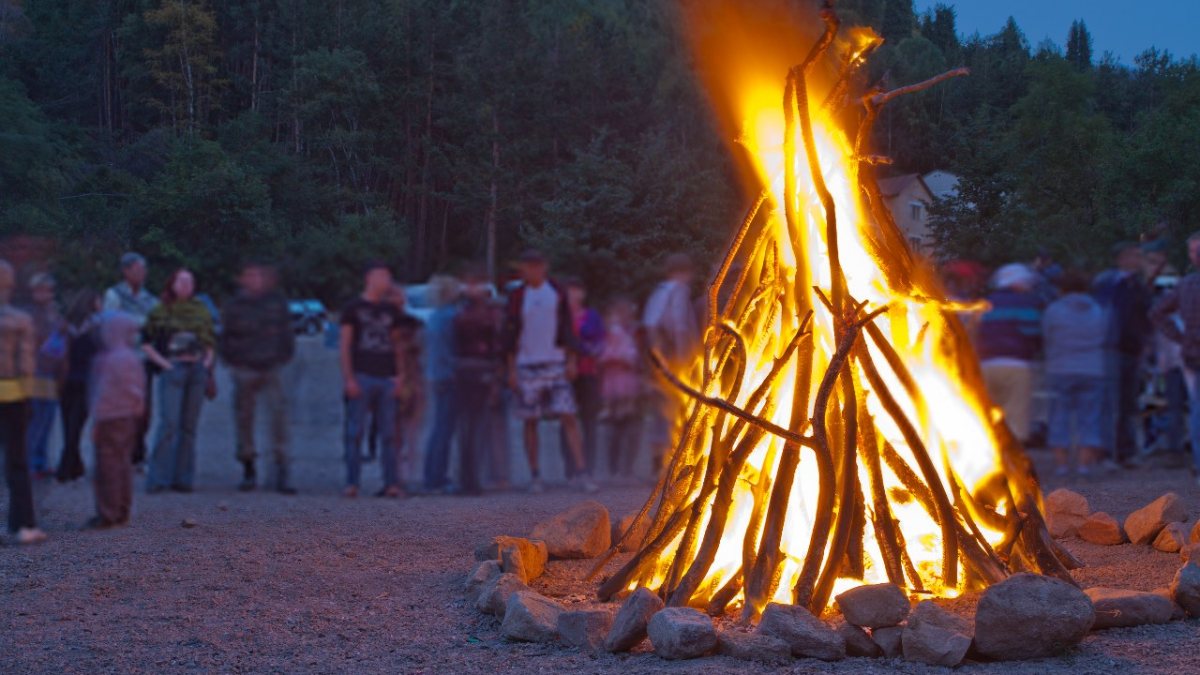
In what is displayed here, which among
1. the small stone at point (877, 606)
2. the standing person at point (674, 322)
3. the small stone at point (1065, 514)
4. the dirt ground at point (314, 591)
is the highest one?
the standing person at point (674, 322)

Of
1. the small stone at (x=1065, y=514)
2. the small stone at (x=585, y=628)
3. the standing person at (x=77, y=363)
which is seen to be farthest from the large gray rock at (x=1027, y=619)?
the standing person at (x=77, y=363)

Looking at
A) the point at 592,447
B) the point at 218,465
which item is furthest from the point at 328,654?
the point at 218,465

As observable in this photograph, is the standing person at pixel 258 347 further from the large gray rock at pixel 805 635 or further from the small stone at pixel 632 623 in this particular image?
the large gray rock at pixel 805 635

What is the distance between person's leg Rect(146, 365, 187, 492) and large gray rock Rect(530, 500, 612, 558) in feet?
11.6

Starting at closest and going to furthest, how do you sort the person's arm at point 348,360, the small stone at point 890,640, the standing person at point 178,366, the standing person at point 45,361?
the small stone at point 890,640, the standing person at point 45,361, the person's arm at point 348,360, the standing person at point 178,366

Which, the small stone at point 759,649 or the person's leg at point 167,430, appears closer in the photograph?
the small stone at point 759,649

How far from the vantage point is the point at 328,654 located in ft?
13.4

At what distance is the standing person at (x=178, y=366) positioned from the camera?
8.08 meters

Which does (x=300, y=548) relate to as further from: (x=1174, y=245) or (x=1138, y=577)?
(x=1174, y=245)

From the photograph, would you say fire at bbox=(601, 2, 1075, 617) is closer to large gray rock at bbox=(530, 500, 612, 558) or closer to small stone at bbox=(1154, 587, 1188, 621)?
small stone at bbox=(1154, 587, 1188, 621)

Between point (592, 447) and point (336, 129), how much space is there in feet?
11.8

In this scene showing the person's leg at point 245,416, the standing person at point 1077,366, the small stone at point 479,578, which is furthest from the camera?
the standing person at point 1077,366

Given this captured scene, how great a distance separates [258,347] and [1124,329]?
622cm

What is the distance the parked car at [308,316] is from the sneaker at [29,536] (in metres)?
2.43
